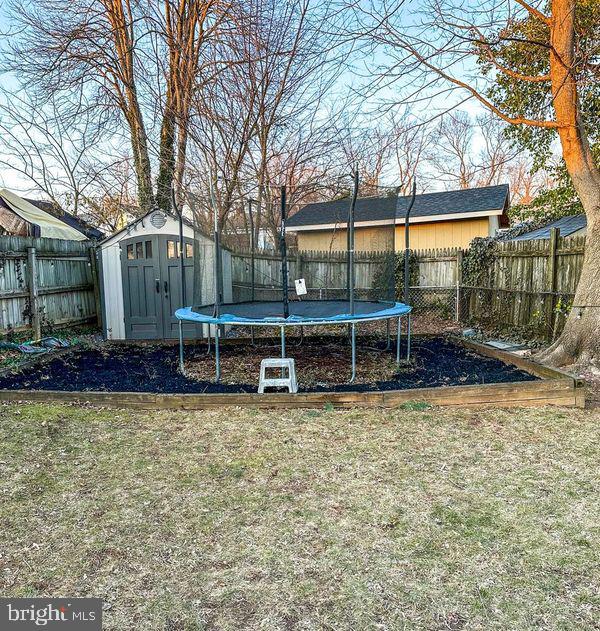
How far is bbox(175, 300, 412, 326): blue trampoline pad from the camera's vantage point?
4.12 meters

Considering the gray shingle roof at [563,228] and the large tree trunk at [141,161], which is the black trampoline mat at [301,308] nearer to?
the gray shingle roof at [563,228]

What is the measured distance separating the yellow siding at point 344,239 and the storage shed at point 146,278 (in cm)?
197

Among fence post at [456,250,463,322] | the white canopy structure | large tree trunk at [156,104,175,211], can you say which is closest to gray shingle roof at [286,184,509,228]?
fence post at [456,250,463,322]

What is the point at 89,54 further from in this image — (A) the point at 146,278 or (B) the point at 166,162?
(A) the point at 146,278

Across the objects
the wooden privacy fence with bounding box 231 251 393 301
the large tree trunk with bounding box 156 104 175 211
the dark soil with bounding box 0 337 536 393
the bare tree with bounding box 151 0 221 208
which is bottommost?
the dark soil with bounding box 0 337 536 393

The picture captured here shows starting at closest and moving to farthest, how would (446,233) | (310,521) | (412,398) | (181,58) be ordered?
(310,521)
(412,398)
(181,58)
(446,233)

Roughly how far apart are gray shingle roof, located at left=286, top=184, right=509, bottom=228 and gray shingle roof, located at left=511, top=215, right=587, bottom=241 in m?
2.52

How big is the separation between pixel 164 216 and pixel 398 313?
13.1ft

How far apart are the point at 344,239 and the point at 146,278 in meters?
3.26

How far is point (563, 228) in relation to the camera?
8.02 meters

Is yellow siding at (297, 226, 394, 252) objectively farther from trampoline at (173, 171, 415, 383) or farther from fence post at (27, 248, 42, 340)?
fence post at (27, 248, 42, 340)

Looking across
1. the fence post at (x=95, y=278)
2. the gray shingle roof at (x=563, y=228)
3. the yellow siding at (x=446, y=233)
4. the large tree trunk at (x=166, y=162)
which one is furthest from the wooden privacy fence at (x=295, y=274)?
the yellow siding at (x=446, y=233)

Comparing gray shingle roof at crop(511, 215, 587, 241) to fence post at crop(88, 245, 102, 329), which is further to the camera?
fence post at crop(88, 245, 102, 329)

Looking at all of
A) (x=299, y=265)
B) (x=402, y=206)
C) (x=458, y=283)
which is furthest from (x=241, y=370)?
(x=402, y=206)
